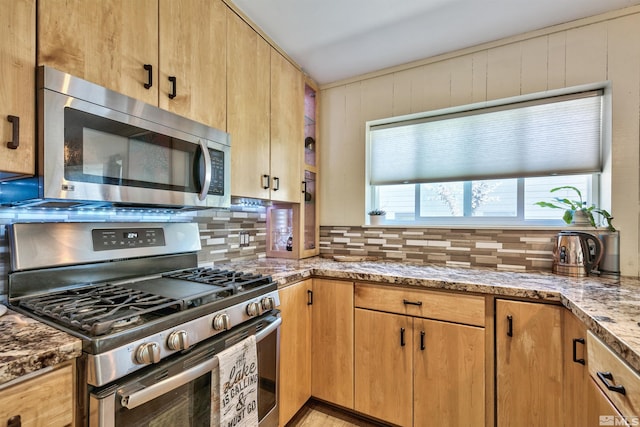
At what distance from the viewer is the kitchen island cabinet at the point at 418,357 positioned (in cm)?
152

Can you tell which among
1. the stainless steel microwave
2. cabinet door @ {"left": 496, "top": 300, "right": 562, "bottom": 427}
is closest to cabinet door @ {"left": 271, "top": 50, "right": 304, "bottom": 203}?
the stainless steel microwave

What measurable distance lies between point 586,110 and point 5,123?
110 inches

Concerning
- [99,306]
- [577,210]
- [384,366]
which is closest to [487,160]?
[577,210]

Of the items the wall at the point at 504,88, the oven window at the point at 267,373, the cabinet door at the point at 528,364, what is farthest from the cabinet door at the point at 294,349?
the cabinet door at the point at 528,364

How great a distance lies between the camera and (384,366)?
172cm

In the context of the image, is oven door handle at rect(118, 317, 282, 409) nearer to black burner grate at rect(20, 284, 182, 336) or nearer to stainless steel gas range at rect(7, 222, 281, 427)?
stainless steel gas range at rect(7, 222, 281, 427)

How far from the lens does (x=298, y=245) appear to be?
2371mm

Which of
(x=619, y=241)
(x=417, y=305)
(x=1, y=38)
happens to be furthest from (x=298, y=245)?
(x=619, y=241)

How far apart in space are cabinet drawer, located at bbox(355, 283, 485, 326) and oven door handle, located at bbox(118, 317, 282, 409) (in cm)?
96

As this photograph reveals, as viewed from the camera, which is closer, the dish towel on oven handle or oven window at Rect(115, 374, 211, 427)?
oven window at Rect(115, 374, 211, 427)

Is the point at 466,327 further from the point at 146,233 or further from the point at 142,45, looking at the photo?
the point at 142,45

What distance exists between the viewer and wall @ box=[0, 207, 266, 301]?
3.70 feet

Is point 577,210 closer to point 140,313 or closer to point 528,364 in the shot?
Result: point 528,364

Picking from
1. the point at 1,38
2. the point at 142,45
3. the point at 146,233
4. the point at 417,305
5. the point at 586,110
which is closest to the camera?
the point at 1,38
